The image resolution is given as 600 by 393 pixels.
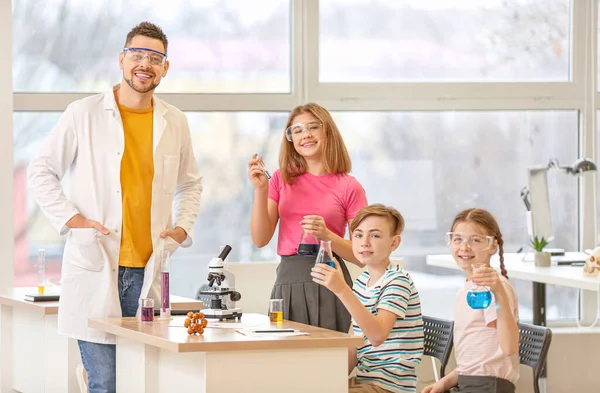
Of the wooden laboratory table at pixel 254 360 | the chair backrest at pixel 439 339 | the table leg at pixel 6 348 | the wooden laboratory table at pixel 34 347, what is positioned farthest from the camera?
the table leg at pixel 6 348

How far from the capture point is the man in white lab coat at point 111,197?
365cm

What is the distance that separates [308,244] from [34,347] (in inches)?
84.6

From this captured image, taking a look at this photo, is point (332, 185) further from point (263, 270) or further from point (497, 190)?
point (497, 190)

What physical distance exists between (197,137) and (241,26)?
30.0 inches

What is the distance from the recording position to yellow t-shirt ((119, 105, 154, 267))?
12.2ft

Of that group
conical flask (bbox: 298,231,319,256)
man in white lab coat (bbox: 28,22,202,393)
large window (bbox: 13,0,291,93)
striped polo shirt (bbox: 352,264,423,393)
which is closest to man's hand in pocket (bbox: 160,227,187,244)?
man in white lab coat (bbox: 28,22,202,393)

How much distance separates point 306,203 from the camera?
149 inches

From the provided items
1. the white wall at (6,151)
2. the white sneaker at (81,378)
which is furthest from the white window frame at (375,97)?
the white sneaker at (81,378)

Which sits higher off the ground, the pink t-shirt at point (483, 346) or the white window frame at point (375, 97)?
the white window frame at point (375, 97)

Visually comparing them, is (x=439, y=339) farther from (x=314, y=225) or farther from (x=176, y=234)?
(x=176, y=234)

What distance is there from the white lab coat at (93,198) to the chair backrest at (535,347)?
4.76 feet

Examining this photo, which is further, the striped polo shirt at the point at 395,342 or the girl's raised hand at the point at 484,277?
the striped polo shirt at the point at 395,342

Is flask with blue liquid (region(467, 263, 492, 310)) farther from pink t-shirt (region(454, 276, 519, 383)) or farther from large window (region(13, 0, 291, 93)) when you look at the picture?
large window (region(13, 0, 291, 93))

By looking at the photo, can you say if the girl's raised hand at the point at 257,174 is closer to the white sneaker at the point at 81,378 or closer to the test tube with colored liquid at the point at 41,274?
the white sneaker at the point at 81,378
